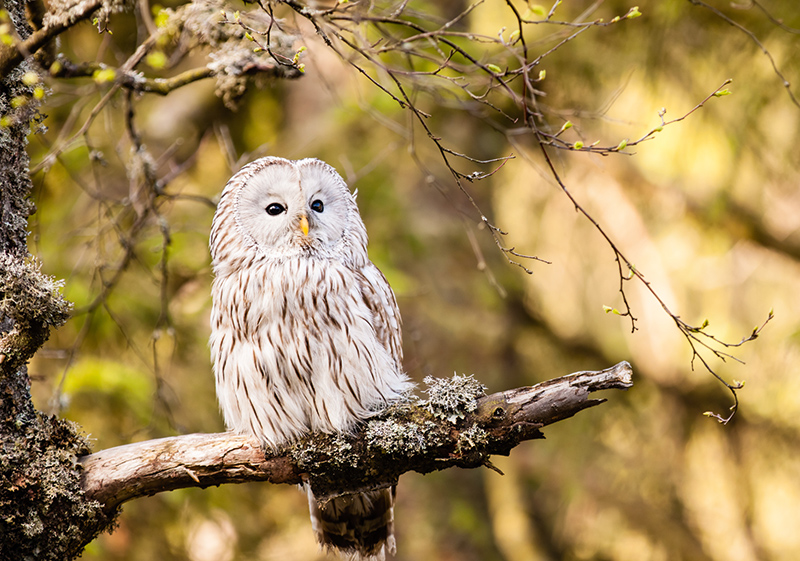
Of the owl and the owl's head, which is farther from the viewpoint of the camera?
the owl's head

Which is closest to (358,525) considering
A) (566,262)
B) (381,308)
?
(381,308)

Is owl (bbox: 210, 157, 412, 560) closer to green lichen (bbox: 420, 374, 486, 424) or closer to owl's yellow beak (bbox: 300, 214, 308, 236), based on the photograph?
owl's yellow beak (bbox: 300, 214, 308, 236)

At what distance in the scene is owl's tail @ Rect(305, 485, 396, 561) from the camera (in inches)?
112

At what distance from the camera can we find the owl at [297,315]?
253cm

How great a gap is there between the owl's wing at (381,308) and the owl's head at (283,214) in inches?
4.8

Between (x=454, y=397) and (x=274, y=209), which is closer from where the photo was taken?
(x=454, y=397)

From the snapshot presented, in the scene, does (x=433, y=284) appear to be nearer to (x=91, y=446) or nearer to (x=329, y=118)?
(x=329, y=118)

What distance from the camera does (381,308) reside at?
2793 mm

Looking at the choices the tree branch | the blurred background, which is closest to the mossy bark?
the tree branch

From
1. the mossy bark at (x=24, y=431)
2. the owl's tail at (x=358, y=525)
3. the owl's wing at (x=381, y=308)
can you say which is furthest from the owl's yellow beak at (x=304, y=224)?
the owl's tail at (x=358, y=525)

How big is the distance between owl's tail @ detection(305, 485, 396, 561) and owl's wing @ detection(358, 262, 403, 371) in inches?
24.0

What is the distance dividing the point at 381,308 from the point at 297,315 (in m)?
0.41

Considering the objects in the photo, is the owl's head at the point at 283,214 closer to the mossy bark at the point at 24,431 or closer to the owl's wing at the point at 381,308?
the owl's wing at the point at 381,308

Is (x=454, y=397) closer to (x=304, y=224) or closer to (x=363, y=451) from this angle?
(x=363, y=451)
